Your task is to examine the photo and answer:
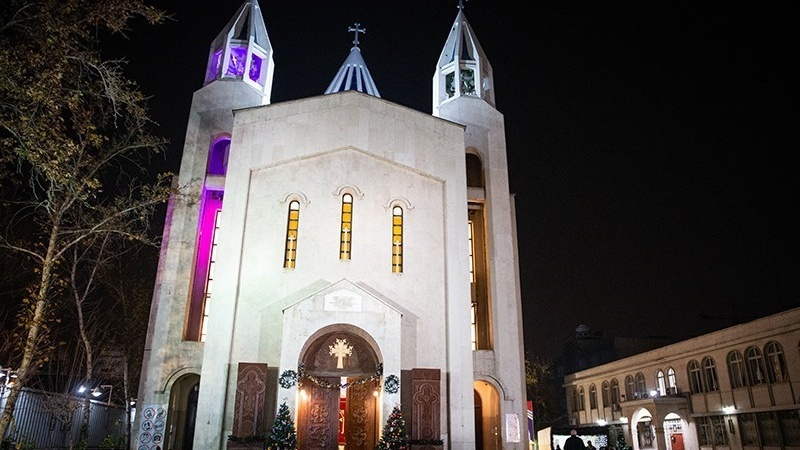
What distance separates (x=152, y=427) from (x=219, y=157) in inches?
378

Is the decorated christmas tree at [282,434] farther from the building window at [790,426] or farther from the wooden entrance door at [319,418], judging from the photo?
the building window at [790,426]

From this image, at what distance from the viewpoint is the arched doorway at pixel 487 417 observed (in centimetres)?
1775

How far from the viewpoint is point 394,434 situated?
573 inches

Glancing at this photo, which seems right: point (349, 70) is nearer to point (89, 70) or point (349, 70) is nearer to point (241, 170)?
point (241, 170)

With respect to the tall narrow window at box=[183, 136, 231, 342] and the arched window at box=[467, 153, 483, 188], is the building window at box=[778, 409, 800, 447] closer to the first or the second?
the arched window at box=[467, 153, 483, 188]

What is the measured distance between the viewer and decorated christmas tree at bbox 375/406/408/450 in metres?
14.4

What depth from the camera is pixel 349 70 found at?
31141 mm

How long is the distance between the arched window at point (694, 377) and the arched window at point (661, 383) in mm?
2597

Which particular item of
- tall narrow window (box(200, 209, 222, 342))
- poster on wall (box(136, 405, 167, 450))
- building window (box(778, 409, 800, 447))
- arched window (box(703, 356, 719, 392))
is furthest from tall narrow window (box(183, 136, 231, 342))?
arched window (box(703, 356, 719, 392))

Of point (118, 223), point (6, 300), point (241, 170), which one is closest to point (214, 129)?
point (241, 170)

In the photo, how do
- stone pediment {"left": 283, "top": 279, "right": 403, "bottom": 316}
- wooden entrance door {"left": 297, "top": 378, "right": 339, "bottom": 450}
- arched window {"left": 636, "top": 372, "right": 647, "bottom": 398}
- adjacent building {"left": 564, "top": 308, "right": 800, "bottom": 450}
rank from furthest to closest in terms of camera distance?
1. arched window {"left": 636, "top": 372, "right": 647, "bottom": 398}
2. adjacent building {"left": 564, "top": 308, "right": 800, "bottom": 450}
3. stone pediment {"left": 283, "top": 279, "right": 403, "bottom": 316}
4. wooden entrance door {"left": 297, "top": 378, "right": 339, "bottom": 450}

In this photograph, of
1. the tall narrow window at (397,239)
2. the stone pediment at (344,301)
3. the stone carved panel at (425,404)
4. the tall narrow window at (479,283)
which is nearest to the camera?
the stone carved panel at (425,404)

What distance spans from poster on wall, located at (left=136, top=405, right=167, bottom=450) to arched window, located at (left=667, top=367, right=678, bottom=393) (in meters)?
25.7

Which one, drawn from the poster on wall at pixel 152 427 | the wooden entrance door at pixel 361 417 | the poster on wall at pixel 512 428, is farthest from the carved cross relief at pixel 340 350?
the poster on wall at pixel 512 428
